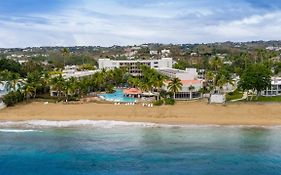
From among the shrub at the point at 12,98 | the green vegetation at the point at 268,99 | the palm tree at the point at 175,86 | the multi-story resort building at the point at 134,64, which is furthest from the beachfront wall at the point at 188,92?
the multi-story resort building at the point at 134,64

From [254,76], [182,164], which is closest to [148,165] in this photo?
[182,164]

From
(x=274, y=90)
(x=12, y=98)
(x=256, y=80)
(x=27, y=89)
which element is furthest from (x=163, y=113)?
(x=274, y=90)

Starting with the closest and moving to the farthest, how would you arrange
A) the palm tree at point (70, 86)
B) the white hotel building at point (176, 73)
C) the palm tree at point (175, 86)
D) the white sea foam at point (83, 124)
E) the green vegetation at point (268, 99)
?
1. the white sea foam at point (83, 124)
2. the green vegetation at point (268, 99)
3. the palm tree at point (175, 86)
4. the palm tree at point (70, 86)
5. the white hotel building at point (176, 73)

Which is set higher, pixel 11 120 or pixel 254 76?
pixel 254 76

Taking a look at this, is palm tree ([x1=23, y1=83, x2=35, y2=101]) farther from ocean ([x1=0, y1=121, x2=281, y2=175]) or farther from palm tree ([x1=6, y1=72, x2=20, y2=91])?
ocean ([x1=0, y1=121, x2=281, y2=175])

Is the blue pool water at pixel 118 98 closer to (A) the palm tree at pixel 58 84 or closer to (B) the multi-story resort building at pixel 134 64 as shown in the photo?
(A) the palm tree at pixel 58 84

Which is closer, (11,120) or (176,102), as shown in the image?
(11,120)

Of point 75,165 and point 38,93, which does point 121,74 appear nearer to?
point 38,93
